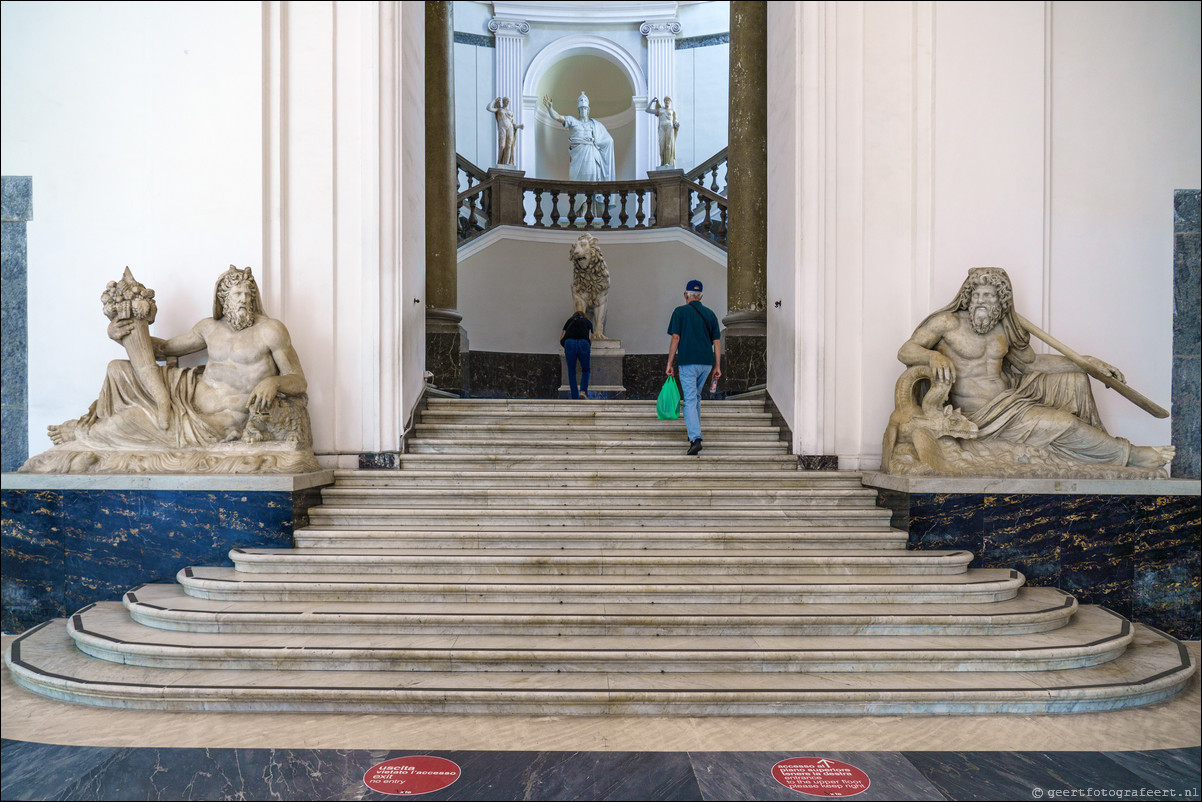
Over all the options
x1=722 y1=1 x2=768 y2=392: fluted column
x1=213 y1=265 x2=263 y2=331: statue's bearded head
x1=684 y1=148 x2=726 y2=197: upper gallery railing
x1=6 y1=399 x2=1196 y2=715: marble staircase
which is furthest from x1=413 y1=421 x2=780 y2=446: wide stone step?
x1=684 y1=148 x2=726 y2=197: upper gallery railing

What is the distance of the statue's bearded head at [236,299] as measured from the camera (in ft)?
17.8

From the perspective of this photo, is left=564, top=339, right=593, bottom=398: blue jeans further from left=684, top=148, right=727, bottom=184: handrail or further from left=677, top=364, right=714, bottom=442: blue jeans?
left=684, top=148, right=727, bottom=184: handrail

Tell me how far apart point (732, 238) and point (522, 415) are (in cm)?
362

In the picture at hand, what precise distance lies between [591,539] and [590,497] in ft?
1.96

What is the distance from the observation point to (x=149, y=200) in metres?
5.93

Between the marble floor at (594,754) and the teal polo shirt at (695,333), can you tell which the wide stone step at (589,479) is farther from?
the marble floor at (594,754)

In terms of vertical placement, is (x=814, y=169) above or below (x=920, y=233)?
above

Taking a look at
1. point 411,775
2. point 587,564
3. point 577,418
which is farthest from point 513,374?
point 411,775

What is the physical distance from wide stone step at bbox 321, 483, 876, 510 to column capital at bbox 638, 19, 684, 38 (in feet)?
48.0

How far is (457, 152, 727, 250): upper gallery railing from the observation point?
43.9 feet

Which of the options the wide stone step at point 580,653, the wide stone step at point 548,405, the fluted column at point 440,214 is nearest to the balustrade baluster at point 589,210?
the fluted column at point 440,214

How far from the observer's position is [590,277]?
36.5 feet

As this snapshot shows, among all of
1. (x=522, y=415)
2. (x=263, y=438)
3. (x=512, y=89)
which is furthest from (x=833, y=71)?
(x=512, y=89)

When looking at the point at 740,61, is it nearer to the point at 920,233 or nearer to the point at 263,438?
the point at 920,233
